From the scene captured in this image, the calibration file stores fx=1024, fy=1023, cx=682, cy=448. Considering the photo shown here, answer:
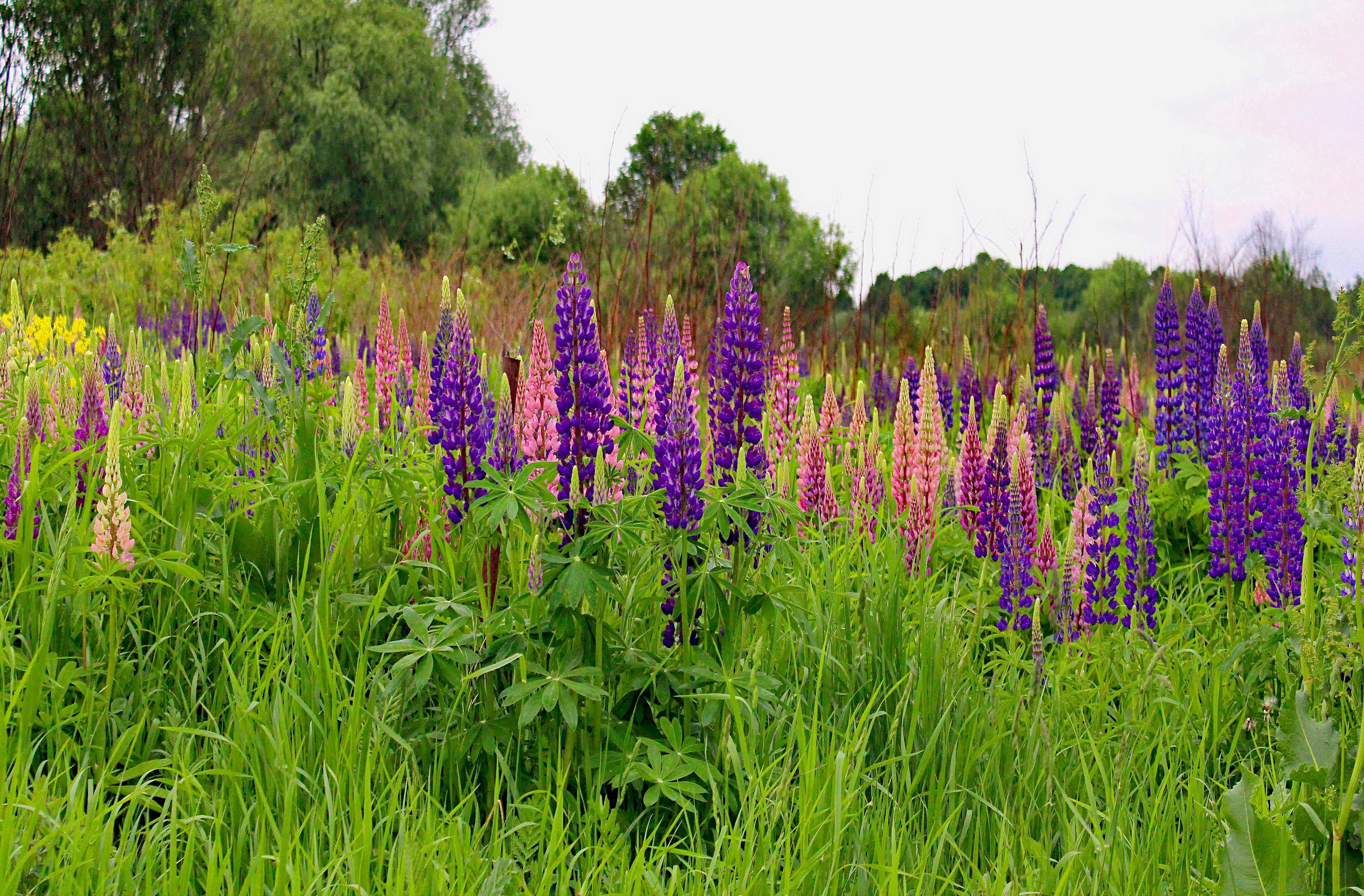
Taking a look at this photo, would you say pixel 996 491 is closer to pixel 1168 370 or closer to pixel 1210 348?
pixel 1210 348

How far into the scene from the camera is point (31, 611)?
9.39 ft

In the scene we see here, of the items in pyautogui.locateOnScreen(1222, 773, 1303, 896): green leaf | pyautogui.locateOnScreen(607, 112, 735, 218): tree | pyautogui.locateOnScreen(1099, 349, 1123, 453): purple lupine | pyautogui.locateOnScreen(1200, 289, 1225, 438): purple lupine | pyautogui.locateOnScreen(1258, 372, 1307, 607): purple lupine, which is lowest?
pyautogui.locateOnScreen(1222, 773, 1303, 896): green leaf

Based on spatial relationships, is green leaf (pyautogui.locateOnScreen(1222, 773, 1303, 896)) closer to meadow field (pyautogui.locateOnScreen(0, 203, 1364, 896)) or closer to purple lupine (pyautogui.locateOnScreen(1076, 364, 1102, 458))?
meadow field (pyautogui.locateOnScreen(0, 203, 1364, 896))

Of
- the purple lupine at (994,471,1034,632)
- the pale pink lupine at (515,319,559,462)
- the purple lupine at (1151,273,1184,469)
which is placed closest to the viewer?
the pale pink lupine at (515,319,559,462)

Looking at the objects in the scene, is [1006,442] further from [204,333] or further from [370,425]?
[204,333]

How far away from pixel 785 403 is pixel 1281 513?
6.84ft

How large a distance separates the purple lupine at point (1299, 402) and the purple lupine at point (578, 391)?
2.86 m

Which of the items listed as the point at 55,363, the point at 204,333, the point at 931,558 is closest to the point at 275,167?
the point at 204,333

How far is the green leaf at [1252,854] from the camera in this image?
2160 mm

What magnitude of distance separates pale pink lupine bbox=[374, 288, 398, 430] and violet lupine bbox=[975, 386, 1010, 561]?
2.60 m

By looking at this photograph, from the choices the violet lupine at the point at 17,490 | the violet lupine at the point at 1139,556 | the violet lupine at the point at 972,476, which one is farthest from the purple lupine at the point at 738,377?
the violet lupine at the point at 17,490

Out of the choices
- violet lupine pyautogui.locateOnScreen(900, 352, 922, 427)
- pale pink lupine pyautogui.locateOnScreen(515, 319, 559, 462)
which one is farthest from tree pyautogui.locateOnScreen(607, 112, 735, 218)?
pale pink lupine pyautogui.locateOnScreen(515, 319, 559, 462)

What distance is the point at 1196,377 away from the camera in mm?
5527

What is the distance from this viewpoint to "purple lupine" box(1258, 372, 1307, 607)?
12.8 feet
